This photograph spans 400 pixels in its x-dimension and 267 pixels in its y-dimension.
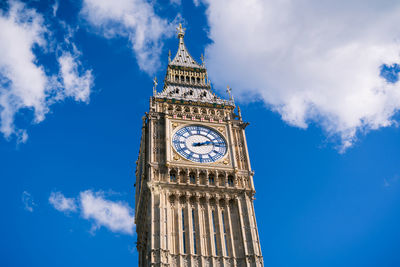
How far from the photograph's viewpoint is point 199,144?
53000mm

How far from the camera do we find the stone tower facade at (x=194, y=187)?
44.6 m

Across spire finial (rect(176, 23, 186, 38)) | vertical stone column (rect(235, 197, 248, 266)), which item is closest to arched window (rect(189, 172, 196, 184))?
vertical stone column (rect(235, 197, 248, 266))

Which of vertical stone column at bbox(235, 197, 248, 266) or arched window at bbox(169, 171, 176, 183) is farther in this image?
arched window at bbox(169, 171, 176, 183)

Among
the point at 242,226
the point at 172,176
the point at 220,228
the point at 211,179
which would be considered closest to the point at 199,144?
the point at 211,179

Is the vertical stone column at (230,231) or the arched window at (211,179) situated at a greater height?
the arched window at (211,179)

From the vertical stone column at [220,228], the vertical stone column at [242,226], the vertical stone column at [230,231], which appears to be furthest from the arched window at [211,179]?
the vertical stone column at [242,226]

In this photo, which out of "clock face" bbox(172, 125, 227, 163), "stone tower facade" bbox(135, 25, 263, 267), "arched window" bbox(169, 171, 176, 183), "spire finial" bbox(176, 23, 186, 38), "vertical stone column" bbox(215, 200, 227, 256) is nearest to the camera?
"stone tower facade" bbox(135, 25, 263, 267)

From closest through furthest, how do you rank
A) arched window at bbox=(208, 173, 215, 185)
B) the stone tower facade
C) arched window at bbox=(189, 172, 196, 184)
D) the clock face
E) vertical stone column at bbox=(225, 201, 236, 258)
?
the stone tower facade → vertical stone column at bbox=(225, 201, 236, 258) → arched window at bbox=(189, 172, 196, 184) → arched window at bbox=(208, 173, 215, 185) → the clock face

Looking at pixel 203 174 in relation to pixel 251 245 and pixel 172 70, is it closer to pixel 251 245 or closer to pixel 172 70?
pixel 251 245

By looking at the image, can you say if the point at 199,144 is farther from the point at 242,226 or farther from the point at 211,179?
the point at 242,226

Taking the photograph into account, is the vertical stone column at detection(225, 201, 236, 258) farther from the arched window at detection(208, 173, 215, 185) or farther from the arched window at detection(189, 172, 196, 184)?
the arched window at detection(189, 172, 196, 184)

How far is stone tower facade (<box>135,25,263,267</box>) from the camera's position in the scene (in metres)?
44.6

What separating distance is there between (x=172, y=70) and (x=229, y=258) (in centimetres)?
2920

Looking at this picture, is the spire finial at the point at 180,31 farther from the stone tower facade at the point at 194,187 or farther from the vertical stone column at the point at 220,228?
the vertical stone column at the point at 220,228
